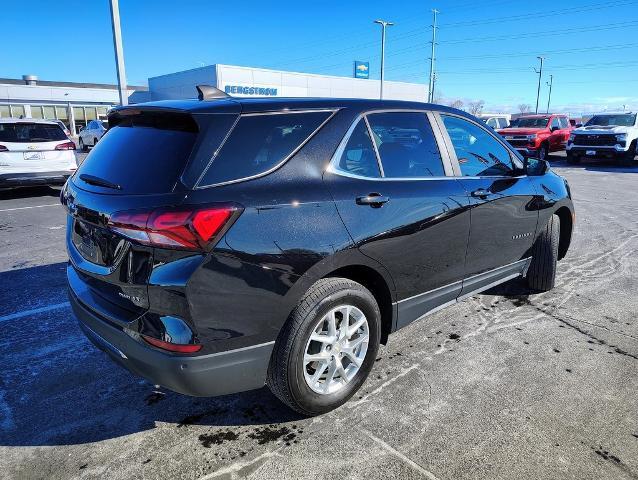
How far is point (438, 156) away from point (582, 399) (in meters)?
1.83

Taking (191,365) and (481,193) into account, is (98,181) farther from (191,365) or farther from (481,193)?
(481,193)

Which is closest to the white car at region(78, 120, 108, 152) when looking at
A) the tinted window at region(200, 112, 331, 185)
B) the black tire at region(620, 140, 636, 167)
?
the black tire at region(620, 140, 636, 167)

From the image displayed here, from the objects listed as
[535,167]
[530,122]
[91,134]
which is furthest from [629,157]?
[91,134]

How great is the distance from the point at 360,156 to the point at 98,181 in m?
1.51

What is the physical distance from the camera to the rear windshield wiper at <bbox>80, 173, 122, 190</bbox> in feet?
8.13

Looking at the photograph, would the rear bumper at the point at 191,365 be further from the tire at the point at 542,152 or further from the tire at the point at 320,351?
the tire at the point at 542,152

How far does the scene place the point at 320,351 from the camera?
2697mm

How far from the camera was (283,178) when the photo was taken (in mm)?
2482

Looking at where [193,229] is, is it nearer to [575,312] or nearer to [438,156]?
[438,156]

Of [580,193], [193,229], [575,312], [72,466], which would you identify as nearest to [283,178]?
[193,229]

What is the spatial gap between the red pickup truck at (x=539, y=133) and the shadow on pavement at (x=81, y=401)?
59.4 ft

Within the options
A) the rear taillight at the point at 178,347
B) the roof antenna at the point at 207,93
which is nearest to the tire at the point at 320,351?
the rear taillight at the point at 178,347

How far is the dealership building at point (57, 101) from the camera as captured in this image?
3953cm

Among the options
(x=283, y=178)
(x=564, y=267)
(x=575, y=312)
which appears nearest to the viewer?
(x=283, y=178)
